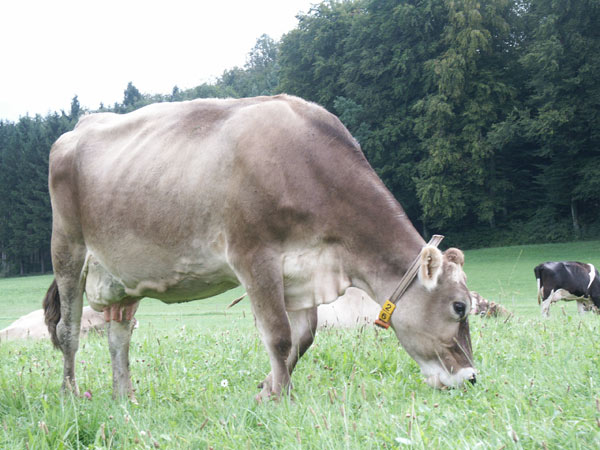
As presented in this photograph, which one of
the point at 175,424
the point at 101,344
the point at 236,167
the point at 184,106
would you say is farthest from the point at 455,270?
the point at 101,344

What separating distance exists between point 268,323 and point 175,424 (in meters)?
0.94

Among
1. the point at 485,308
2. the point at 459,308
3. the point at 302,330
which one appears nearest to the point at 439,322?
the point at 459,308

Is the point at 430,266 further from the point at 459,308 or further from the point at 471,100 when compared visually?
the point at 471,100

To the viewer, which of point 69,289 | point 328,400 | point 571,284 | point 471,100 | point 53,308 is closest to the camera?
point 328,400

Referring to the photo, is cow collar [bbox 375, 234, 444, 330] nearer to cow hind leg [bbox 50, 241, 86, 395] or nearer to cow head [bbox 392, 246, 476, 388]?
cow head [bbox 392, 246, 476, 388]

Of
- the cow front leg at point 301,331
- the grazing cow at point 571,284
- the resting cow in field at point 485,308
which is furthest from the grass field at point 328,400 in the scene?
the grazing cow at point 571,284

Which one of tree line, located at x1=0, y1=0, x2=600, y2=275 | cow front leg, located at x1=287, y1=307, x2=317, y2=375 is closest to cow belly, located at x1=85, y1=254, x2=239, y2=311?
cow front leg, located at x1=287, y1=307, x2=317, y2=375

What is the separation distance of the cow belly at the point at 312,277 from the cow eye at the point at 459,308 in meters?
0.80

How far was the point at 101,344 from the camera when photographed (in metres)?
8.37

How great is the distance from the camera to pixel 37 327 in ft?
37.1

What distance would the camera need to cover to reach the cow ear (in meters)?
4.32

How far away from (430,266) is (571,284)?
39.6 ft

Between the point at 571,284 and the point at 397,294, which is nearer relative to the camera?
the point at 397,294

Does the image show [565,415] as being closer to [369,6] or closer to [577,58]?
[577,58]
